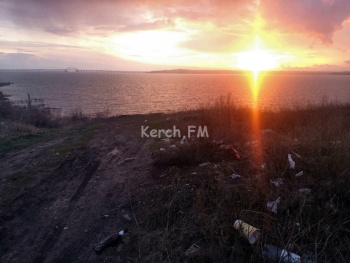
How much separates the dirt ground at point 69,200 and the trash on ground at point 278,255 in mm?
1824

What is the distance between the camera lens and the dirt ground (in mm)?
3875

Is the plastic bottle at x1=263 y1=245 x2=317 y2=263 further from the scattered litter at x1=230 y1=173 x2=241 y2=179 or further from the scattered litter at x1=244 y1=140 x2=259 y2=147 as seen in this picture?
the scattered litter at x1=244 y1=140 x2=259 y2=147

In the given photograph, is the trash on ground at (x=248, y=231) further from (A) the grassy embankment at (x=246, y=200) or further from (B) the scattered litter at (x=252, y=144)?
(B) the scattered litter at (x=252, y=144)

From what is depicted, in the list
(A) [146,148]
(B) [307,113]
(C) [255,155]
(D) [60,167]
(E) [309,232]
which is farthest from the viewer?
(B) [307,113]

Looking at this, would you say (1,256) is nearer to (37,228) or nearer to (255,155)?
(37,228)

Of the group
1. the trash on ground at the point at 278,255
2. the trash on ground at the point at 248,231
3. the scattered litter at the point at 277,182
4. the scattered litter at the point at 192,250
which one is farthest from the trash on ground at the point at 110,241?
the scattered litter at the point at 277,182

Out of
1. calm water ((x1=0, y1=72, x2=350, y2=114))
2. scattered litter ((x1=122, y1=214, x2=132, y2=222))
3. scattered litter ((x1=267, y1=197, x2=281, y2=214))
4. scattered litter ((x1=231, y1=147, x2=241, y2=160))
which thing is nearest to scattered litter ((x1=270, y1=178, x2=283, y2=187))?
scattered litter ((x1=267, y1=197, x2=281, y2=214))

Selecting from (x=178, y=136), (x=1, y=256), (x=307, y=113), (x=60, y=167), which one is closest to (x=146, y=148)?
(x=178, y=136)

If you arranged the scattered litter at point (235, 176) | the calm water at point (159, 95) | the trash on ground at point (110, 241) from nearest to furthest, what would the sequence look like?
the trash on ground at point (110, 241) → the scattered litter at point (235, 176) → the calm water at point (159, 95)

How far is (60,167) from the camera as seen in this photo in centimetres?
679

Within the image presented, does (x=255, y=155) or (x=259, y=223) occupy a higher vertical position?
(x=255, y=155)

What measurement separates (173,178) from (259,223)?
2.09 m

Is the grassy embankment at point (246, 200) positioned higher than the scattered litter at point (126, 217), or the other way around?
the grassy embankment at point (246, 200)

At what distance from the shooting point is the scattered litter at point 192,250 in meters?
3.46
